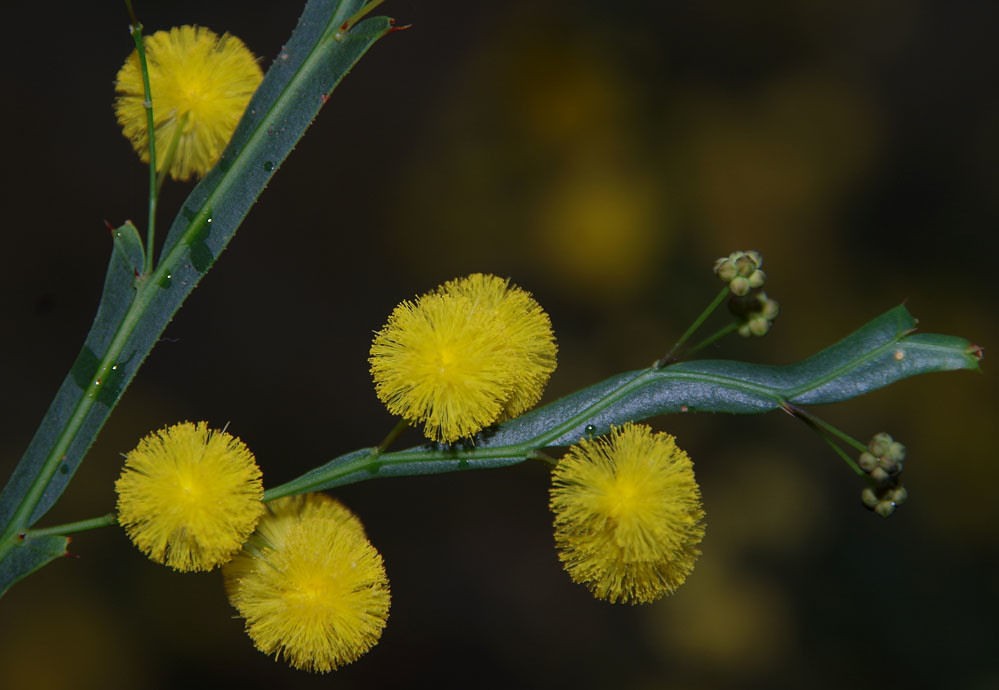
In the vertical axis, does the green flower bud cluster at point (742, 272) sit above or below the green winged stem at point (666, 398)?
above

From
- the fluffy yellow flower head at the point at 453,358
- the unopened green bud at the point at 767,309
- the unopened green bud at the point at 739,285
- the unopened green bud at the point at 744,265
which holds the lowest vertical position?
the unopened green bud at the point at 767,309

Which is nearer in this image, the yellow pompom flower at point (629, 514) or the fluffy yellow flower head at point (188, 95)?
the yellow pompom flower at point (629, 514)

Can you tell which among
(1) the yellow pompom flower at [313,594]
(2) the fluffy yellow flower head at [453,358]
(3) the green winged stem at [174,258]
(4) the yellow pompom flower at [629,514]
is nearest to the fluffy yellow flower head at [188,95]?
(3) the green winged stem at [174,258]

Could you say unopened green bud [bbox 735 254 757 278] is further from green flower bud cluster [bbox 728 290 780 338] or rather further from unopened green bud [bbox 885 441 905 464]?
unopened green bud [bbox 885 441 905 464]

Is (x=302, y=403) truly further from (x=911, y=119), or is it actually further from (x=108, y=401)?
(x=911, y=119)

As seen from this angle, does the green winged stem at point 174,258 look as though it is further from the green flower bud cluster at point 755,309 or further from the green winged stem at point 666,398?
the green flower bud cluster at point 755,309

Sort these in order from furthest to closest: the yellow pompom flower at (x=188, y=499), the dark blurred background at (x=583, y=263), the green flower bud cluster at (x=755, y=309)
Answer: the dark blurred background at (x=583, y=263) → the green flower bud cluster at (x=755, y=309) → the yellow pompom flower at (x=188, y=499)

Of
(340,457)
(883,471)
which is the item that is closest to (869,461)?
(883,471)
